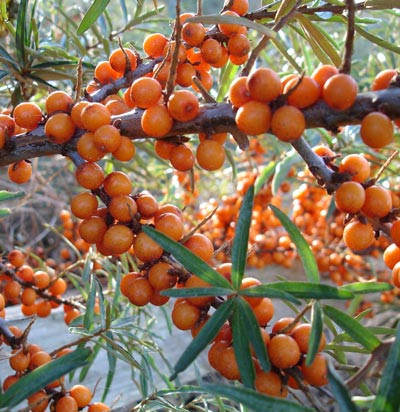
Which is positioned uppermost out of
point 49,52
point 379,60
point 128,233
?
point 379,60

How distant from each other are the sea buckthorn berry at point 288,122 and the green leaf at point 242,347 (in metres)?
0.19

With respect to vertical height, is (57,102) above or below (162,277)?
above

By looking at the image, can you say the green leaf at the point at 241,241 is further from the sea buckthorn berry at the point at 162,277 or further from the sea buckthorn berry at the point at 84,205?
the sea buckthorn berry at the point at 84,205

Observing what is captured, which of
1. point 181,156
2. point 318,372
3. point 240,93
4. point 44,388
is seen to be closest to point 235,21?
point 240,93

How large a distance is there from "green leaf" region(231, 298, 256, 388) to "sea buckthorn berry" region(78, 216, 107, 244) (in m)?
0.23

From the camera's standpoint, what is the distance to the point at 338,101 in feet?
1.64

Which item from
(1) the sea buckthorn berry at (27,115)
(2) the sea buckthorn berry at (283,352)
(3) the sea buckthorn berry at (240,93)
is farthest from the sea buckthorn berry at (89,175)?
(2) the sea buckthorn berry at (283,352)

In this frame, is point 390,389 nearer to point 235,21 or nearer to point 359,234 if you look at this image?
point 359,234

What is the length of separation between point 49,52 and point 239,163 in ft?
4.98

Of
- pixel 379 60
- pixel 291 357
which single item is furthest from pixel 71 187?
pixel 291 357

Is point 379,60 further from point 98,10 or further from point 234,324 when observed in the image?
point 234,324

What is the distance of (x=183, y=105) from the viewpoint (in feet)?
1.89

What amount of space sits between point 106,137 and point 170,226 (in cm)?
14

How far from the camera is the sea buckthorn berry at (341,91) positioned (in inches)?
19.5
